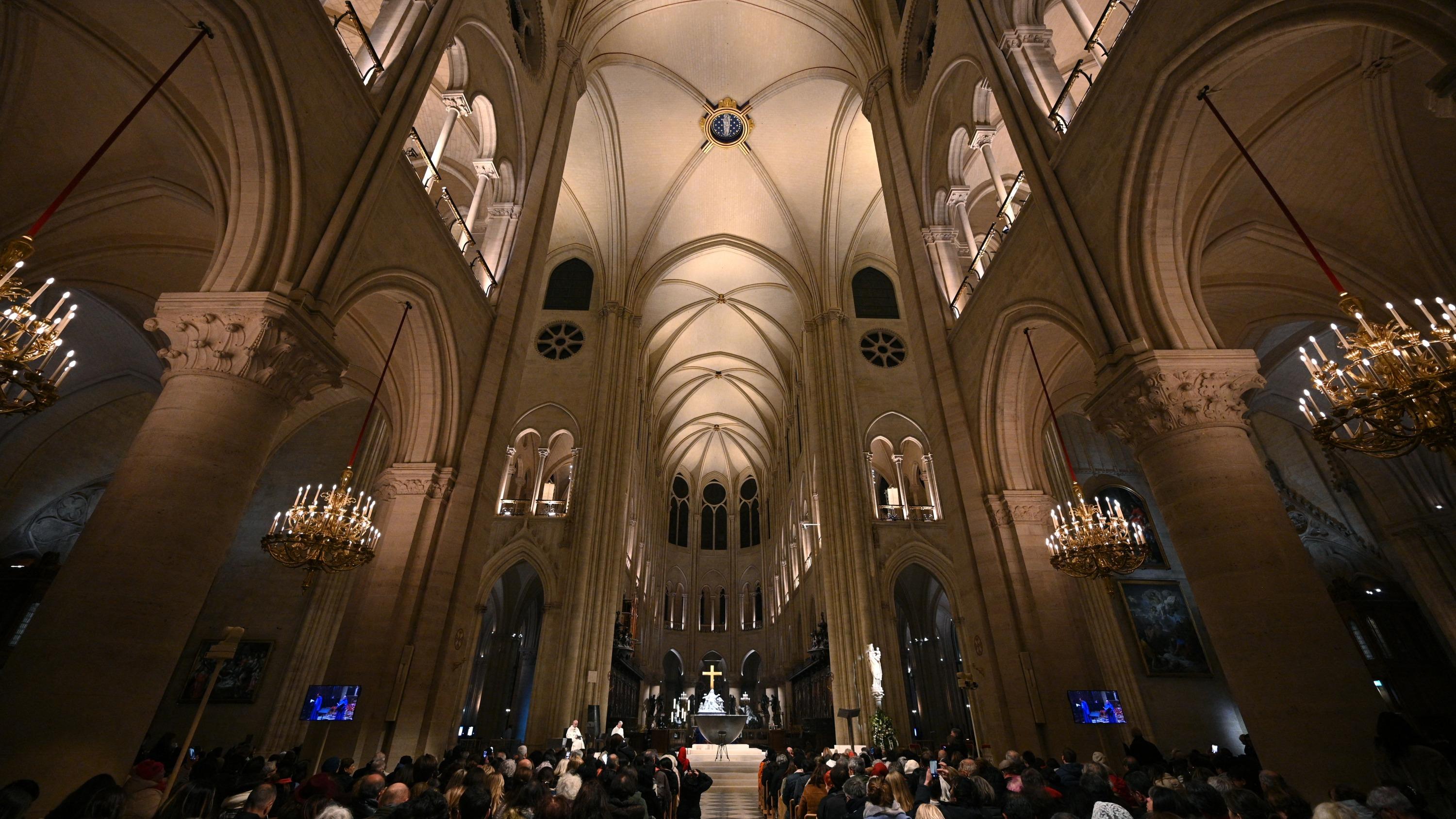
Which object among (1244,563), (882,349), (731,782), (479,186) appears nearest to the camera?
(1244,563)

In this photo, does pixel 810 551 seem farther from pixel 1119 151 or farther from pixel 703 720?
pixel 1119 151

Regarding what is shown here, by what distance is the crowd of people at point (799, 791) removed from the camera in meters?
2.71

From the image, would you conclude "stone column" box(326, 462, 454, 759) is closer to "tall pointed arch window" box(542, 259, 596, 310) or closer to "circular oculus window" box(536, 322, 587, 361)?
"circular oculus window" box(536, 322, 587, 361)

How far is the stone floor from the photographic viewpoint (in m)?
9.13

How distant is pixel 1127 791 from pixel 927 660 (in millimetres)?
17466

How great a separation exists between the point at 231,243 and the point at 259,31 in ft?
5.66

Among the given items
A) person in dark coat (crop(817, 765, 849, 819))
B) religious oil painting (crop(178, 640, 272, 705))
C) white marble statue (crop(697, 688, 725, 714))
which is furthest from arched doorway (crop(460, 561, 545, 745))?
person in dark coat (crop(817, 765, 849, 819))

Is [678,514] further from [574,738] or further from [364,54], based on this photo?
[364,54]

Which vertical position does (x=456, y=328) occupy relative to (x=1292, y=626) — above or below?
above

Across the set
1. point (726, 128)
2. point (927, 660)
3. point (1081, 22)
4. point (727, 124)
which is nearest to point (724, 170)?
point (726, 128)

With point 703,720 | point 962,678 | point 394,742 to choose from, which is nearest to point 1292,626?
point 962,678

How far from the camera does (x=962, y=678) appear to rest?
1008 cm

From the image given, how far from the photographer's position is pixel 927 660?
69.4ft

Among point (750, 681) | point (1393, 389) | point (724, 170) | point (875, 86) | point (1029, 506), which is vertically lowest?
point (1393, 389)
